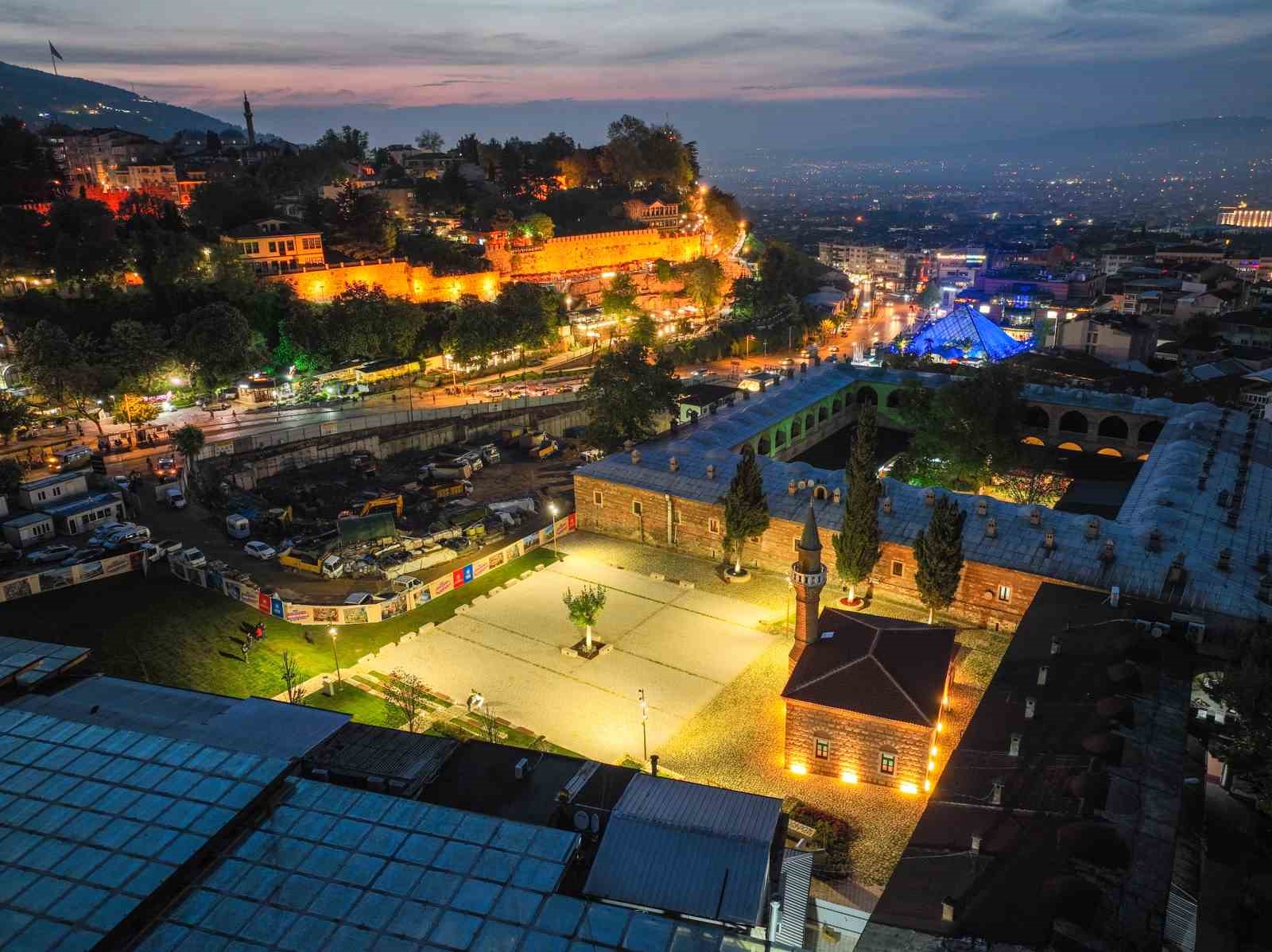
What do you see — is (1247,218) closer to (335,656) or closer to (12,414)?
(335,656)

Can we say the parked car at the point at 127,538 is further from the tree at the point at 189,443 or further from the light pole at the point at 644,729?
the light pole at the point at 644,729

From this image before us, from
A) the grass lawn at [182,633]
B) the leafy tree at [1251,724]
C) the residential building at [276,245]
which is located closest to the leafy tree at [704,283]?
the residential building at [276,245]

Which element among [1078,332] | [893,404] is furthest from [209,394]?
[1078,332]

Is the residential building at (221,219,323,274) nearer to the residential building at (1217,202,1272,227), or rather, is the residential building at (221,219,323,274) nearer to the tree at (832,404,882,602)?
the tree at (832,404,882,602)

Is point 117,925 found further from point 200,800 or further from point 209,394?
point 209,394

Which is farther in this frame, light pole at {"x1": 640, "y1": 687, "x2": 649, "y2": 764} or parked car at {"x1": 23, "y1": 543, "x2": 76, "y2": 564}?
parked car at {"x1": 23, "y1": 543, "x2": 76, "y2": 564}

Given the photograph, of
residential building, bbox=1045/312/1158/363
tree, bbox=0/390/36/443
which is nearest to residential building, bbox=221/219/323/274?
tree, bbox=0/390/36/443
